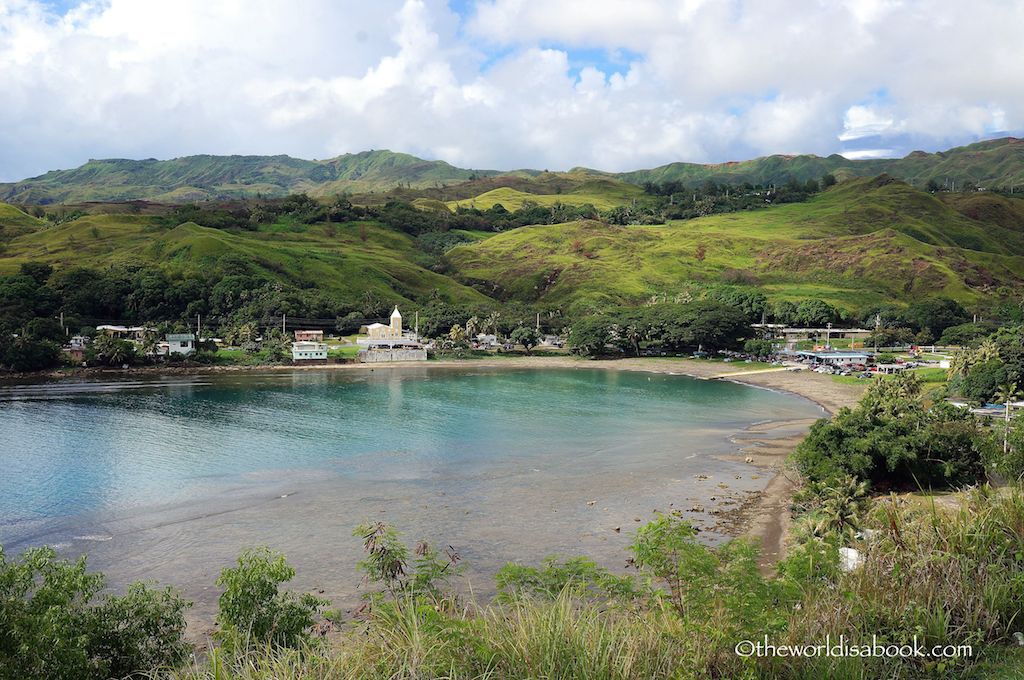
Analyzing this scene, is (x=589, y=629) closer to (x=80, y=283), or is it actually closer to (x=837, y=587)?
(x=837, y=587)

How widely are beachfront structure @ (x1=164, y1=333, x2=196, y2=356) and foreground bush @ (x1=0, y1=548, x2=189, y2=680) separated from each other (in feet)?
268

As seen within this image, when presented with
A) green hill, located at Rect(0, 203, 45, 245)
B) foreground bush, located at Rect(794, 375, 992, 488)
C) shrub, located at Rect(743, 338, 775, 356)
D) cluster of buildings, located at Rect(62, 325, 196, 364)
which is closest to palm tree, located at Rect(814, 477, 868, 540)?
foreground bush, located at Rect(794, 375, 992, 488)

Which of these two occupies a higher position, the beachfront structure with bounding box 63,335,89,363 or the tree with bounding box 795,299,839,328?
the tree with bounding box 795,299,839,328

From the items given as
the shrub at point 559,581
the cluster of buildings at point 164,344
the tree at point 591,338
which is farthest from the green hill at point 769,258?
the shrub at point 559,581

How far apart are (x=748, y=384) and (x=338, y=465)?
5220cm

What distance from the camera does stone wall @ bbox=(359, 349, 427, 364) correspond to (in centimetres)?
9925

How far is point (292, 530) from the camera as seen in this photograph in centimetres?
2988

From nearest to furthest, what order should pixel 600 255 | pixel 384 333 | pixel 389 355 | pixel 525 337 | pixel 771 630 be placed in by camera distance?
pixel 771 630 < pixel 389 355 < pixel 384 333 < pixel 525 337 < pixel 600 255

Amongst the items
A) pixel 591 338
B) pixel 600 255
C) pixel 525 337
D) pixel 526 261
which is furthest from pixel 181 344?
pixel 600 255

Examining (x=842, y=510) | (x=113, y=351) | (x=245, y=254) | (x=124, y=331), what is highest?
(x=245, y=254)

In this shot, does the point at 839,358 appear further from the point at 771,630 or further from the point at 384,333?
the point at 771,630

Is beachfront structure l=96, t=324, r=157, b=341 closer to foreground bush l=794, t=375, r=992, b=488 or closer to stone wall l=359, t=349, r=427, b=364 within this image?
stone wall l=359, t=349, r=427, b=364

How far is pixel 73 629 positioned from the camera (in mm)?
12609

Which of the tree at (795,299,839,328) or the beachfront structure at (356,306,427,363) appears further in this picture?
the tree at (795,299,839,328)
